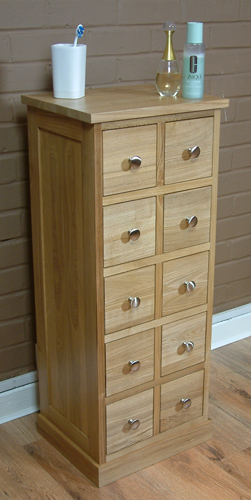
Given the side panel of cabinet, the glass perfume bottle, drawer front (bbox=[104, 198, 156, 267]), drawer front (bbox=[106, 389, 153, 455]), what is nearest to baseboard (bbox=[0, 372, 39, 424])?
the side panel of cabinet

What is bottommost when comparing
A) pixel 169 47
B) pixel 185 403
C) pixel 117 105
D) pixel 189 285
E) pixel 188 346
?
pixel 185 403

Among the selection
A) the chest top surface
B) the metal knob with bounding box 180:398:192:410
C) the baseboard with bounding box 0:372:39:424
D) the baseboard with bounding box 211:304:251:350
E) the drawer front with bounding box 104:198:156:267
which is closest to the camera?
the chest top surface

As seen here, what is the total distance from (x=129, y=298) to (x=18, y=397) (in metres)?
0.66

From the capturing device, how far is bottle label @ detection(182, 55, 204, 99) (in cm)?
175

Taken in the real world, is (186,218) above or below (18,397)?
above

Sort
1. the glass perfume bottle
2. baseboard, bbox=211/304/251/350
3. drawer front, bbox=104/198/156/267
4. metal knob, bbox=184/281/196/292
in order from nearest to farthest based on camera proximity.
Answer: drawer front, bbox=104/198/156/267, the glass perfume bottle, metal knob, bbox=184/281/196/292, baseboard, bbox=211/304/251/350

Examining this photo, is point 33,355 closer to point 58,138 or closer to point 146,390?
point 146,390

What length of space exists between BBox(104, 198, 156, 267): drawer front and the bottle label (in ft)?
1.01

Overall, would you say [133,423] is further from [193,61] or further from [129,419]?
[193,61]

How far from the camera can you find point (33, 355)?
2.22 meters

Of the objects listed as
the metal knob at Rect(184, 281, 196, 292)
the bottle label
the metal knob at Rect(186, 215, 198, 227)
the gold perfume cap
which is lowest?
the metal knob at Rect(184, 281, 196, 292)

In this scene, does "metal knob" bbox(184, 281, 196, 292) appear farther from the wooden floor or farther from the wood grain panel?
the wooden floor

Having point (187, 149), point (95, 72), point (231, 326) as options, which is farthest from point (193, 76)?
point (231, 326)

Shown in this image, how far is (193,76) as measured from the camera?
1.76m
